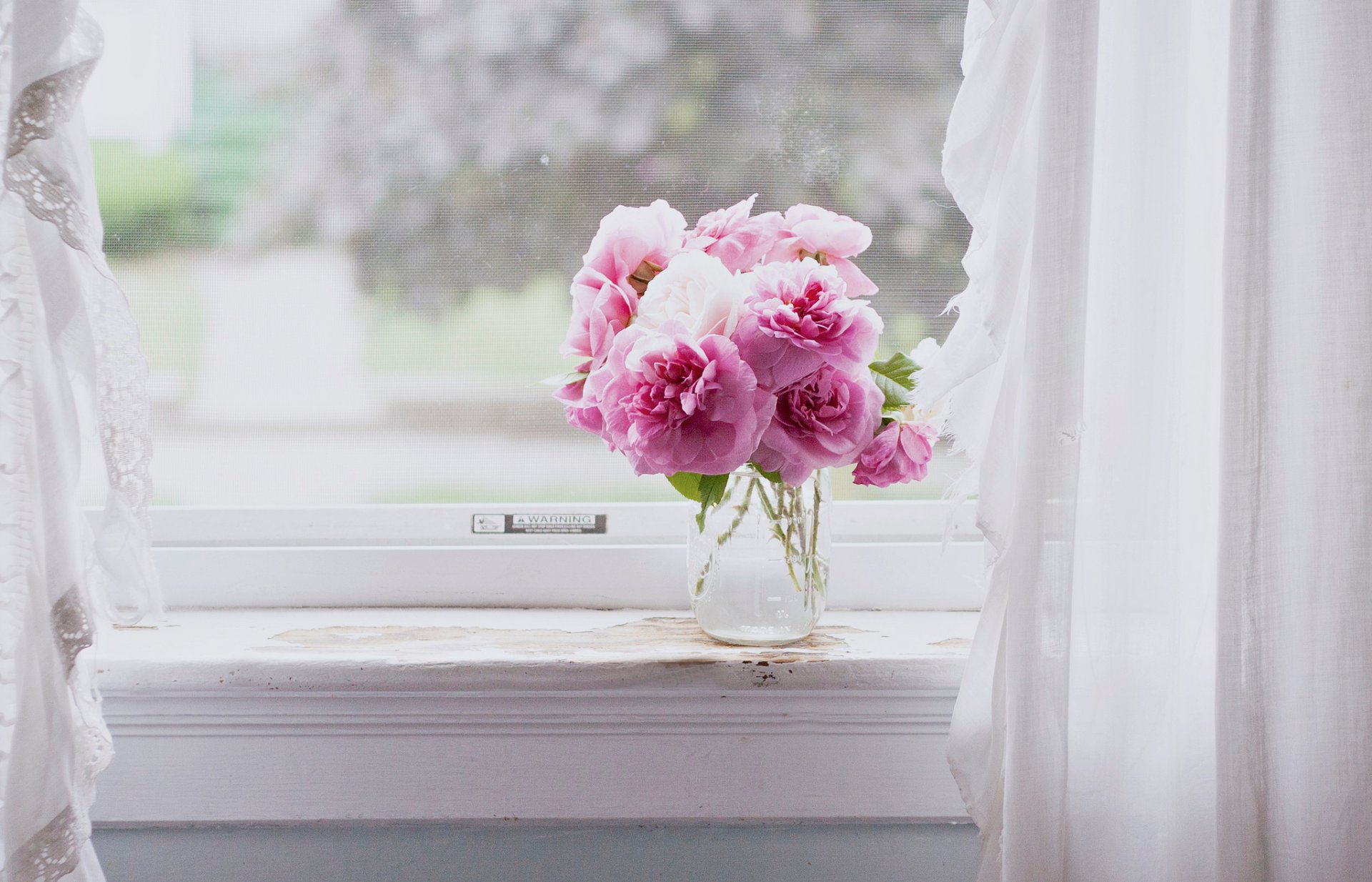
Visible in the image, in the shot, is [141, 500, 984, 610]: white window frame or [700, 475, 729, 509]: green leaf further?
[141, 500, 984, 610]: white window frame

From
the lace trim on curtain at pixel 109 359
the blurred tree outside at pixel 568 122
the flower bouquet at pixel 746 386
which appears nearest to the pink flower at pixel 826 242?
the flower bouquet at pixel 746 386

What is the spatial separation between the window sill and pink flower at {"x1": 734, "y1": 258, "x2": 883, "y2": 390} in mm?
→ 265

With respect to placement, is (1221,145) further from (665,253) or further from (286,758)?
(286,758)

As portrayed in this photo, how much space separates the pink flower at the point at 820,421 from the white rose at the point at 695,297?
0.07 metres

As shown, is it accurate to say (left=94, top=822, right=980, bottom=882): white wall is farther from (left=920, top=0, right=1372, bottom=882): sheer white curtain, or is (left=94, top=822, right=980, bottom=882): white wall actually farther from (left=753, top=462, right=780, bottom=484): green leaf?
(left=753, top=462, right=780, bottom=484): green leaf

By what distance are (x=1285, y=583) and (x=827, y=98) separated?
639 mm

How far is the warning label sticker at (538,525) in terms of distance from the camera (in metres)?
0.97

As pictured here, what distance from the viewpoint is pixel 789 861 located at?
0.83 metres

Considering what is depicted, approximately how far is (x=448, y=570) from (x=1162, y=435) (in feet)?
2.25

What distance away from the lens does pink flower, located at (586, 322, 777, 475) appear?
635 mm

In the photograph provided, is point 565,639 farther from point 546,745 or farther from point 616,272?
point 616,272

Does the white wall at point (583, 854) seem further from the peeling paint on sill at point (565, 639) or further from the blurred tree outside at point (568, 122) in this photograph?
the blurred tree outside at point (568, 122)

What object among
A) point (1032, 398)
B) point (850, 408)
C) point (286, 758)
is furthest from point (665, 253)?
point (286, 758)

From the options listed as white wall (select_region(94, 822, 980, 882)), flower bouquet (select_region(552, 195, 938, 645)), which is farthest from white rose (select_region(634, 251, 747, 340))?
white wall (select_region(94, 822, 980, 882))
